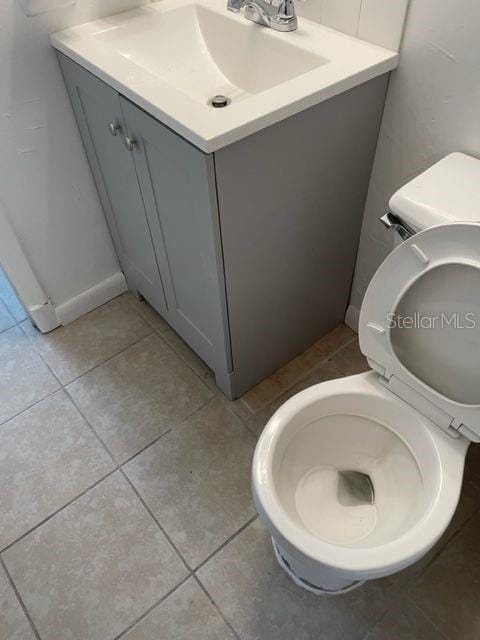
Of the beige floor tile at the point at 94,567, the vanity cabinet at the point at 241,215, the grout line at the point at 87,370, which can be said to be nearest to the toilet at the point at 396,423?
the vanity cabinet at the point at 241,215

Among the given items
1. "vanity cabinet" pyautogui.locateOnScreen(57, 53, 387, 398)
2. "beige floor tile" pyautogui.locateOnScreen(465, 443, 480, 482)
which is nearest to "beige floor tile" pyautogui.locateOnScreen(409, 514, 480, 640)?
"beige floor tile" pyautogui.locateOnScreen(465, 443, 480, 482)

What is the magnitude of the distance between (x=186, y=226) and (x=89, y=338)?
773mm

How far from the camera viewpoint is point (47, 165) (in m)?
1.38

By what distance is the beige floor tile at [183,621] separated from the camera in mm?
1096

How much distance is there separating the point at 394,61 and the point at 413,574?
1.18 meters

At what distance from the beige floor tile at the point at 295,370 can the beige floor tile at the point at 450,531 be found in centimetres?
55

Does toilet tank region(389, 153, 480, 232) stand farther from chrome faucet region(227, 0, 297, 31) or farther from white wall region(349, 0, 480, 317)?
chrome faucet region(227, 0, 297, 31)

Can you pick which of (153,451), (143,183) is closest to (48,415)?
(153,451)

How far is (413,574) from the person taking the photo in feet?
3.82

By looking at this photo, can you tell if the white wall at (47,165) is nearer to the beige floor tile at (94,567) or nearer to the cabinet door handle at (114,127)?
the cabinet door handle at (114,127)

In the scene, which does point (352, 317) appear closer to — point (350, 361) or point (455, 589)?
point (350, 361)

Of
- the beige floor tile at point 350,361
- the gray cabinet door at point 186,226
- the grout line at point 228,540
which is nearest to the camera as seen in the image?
the gray cabinet door at point 186,226

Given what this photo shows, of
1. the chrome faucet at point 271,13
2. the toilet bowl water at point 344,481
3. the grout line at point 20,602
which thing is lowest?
the grout line at point 20,602

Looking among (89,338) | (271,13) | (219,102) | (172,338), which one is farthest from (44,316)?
(271,13)
